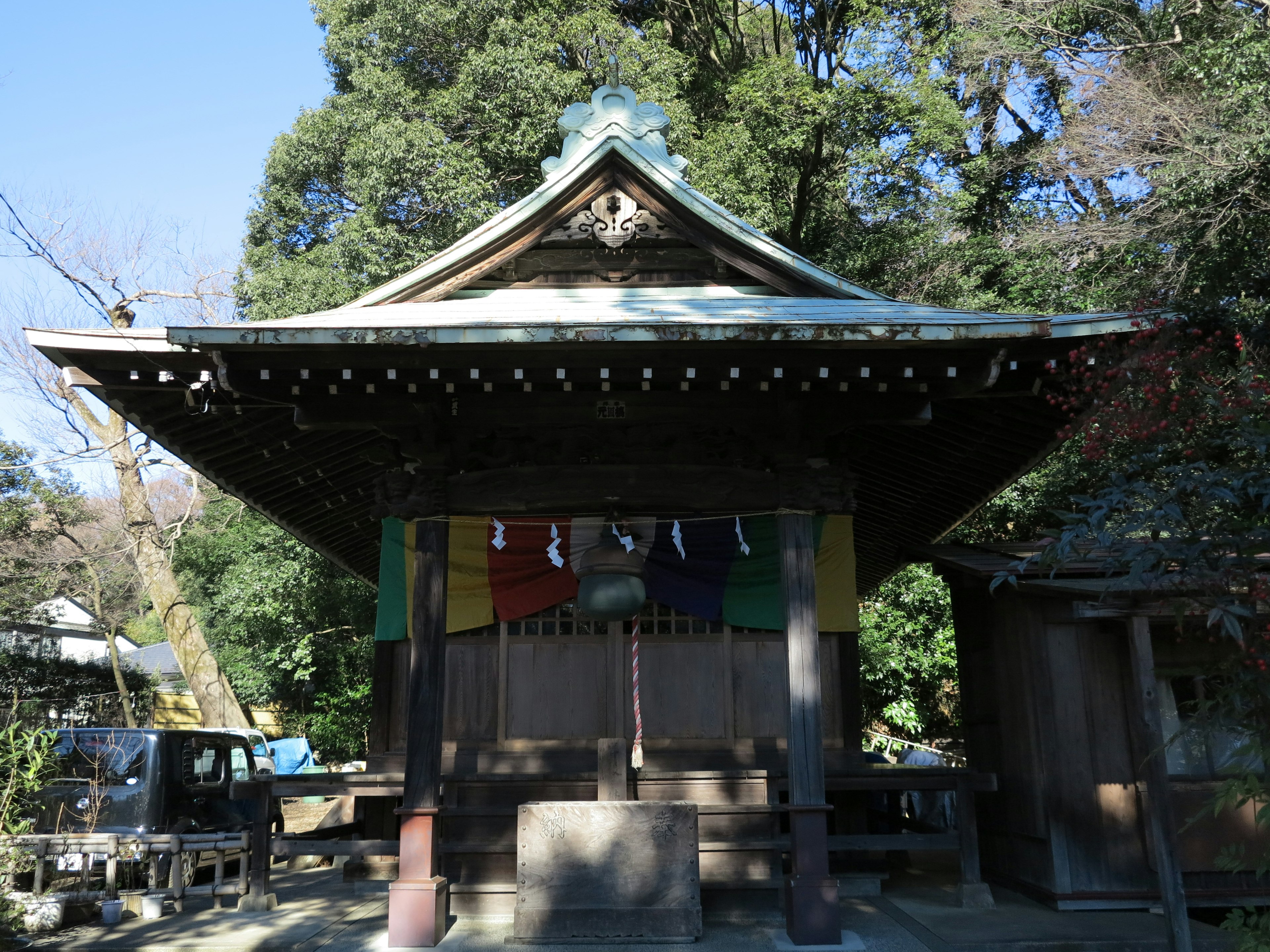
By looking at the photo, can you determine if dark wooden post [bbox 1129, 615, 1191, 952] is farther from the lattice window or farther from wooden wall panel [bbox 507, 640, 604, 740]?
wooden wall panel [bbox 507, 640, 604, 740]

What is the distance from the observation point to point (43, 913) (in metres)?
6.85

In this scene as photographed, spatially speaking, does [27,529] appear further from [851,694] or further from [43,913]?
[851,694]

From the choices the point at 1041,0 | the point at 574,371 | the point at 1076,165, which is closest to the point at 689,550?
the point at 574,371

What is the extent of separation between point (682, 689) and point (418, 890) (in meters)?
2.71

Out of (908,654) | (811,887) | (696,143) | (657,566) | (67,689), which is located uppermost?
(696,143)

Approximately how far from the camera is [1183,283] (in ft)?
45.9

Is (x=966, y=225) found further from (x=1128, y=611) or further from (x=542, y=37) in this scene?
(x=1128, y=611)

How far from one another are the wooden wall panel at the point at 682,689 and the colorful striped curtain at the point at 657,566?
1.36 ft

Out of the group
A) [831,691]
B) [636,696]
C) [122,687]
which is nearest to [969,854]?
[831,691]

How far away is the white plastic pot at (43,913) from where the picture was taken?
6.79m

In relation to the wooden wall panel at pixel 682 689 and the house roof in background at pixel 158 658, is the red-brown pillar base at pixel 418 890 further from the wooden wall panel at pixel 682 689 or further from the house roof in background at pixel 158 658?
the house roof in background at pixel 158 658

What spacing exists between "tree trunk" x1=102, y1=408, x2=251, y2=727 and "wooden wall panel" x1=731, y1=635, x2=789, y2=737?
15829 mm

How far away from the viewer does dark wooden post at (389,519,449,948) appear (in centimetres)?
642

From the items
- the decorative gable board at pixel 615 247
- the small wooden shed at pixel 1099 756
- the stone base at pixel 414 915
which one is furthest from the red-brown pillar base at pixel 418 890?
the small wooden shed at pixel 1099 756
